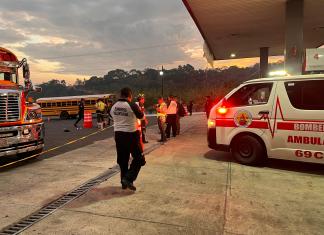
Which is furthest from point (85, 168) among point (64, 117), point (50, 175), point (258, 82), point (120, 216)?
point (64, 117)

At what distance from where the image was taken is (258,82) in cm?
770

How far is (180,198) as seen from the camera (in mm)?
5281

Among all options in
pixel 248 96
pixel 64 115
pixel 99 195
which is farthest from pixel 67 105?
pixel 99 195

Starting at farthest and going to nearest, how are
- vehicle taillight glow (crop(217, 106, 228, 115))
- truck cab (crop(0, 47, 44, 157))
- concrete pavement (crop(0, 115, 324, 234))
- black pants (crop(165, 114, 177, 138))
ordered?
black pants (crop(165, 114, 177, 138))
vehicle taillight glow (crop(217, 106, 228, 115))
truck cab (crop(0, 47, 44, 157))
concrete pavement (crop(0, 115, 324, 234))

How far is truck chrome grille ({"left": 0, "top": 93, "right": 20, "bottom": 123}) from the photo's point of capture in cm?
743

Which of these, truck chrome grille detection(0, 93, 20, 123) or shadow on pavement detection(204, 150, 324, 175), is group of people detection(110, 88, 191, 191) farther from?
shadow on pavement detection(204, 150, 324, 175)

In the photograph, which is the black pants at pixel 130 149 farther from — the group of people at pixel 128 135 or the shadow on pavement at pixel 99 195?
the shadow on pavement at pixel 99 195

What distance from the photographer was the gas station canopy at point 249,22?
11912mm

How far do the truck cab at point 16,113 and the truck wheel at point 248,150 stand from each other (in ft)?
16.9

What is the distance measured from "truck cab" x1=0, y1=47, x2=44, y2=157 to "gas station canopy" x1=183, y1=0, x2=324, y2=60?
6.19m

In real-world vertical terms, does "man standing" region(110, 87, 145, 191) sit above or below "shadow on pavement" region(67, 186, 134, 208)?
above

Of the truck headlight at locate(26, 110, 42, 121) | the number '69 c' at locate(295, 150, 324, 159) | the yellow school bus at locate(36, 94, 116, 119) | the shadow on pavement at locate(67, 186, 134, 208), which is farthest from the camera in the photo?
the yellow school bus at locate(36, 94, 116, 119)

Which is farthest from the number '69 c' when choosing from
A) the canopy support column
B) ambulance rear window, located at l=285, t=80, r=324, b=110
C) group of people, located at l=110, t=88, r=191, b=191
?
the canopy support column

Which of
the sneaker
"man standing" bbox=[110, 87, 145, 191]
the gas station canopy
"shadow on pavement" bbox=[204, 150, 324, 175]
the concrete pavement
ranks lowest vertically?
the concrete pavement
